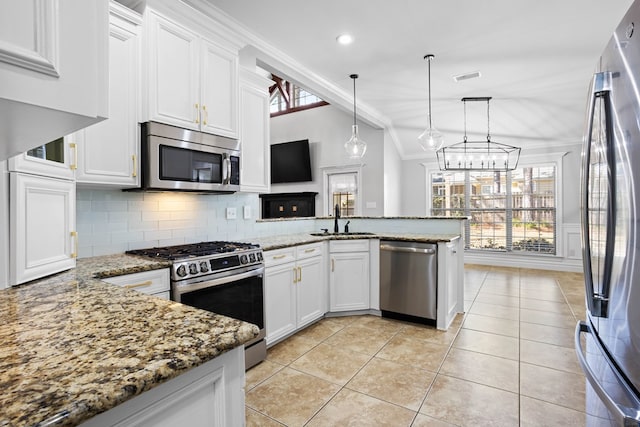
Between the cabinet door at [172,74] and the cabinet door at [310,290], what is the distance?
1565mm

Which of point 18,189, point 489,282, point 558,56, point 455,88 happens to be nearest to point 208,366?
point 18,189

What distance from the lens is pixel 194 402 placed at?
75 cm

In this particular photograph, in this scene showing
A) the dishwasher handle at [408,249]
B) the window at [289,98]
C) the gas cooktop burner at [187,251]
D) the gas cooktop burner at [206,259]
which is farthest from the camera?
the window at [289,98]

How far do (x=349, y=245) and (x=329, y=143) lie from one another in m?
3.54

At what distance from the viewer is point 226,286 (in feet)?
7.23

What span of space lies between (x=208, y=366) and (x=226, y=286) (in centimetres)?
149

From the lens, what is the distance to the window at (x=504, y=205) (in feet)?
20.4

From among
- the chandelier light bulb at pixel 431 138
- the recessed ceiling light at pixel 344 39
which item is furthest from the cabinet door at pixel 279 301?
the recessed ceiling light at pixel 344 39

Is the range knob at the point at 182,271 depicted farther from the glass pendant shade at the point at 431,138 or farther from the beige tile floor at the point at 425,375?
the glass pendant shade at the point at 431,138

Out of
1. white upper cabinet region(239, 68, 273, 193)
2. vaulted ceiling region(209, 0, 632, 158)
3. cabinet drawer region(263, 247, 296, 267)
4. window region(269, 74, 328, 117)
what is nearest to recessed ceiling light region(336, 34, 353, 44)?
vaulted ceiling region(209, 0, 632, 158)

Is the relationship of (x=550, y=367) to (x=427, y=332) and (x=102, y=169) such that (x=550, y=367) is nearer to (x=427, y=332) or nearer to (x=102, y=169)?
(x=427, y=332)

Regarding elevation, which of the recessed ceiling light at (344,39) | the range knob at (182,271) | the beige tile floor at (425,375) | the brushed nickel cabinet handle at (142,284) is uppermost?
the recessed ceiling light at (344,39)

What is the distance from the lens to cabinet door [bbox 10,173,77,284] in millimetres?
1301

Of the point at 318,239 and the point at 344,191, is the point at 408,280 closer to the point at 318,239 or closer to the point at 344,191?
the point at 318,239
